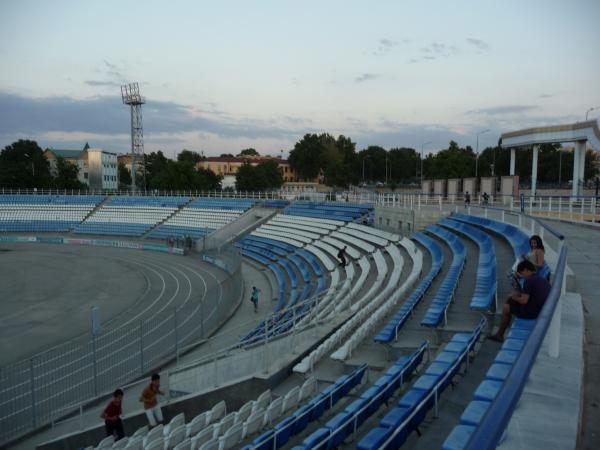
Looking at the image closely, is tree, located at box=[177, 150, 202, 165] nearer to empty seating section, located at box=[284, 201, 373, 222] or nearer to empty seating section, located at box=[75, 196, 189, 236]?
empty seating section, located at box=[75, 196, 189, 236]

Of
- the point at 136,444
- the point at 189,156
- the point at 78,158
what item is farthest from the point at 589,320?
the point at 78,158

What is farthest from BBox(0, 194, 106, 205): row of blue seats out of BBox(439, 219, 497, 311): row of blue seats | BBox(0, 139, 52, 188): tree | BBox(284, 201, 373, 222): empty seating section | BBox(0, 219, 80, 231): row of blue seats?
BBox(439, 219, 497, 311): row of blue seats

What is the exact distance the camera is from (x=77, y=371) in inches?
517

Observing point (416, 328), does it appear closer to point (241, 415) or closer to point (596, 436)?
point (241, 415)

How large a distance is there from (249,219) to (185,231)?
21.2 feet

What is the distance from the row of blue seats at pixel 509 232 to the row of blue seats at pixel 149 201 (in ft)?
117

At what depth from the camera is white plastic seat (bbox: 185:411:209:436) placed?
8.09 meters

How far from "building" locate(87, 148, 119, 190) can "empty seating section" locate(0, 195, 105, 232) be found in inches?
1352

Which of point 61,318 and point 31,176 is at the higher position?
point 31,176

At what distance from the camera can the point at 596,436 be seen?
12.0 feet

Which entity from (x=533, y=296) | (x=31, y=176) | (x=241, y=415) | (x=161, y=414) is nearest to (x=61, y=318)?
(x=161, y=414)

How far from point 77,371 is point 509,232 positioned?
14718 millimetres

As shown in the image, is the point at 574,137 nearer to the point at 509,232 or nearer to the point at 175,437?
the point at 509,232

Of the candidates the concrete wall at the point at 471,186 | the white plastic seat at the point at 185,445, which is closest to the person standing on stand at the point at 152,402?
the white plastic seat at the point at 185,445
